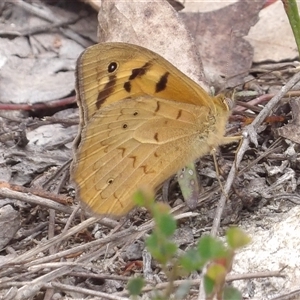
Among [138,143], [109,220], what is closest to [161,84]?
[138,143]

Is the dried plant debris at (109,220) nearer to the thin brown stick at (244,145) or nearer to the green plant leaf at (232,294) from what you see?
the thin brown stick at (244,145)

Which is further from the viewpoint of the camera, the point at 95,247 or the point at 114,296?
the point at 95,247

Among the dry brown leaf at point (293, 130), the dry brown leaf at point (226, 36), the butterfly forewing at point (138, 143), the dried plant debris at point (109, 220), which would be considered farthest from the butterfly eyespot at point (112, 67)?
the dry brown leaf at point (226, 36)

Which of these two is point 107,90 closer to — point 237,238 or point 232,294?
point 232,294

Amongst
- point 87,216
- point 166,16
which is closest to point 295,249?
point 87,216

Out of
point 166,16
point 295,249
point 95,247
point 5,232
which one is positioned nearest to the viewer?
point 295,249

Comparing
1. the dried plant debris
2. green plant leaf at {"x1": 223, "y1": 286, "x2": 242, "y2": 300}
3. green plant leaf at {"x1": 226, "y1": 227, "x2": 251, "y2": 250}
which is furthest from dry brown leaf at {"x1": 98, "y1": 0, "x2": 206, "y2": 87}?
green plant leaf at {"x1": 226, "y1": 227, "x2": 251, "y2": 250}

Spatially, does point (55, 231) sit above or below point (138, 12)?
below

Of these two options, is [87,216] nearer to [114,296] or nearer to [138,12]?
[114,296]
